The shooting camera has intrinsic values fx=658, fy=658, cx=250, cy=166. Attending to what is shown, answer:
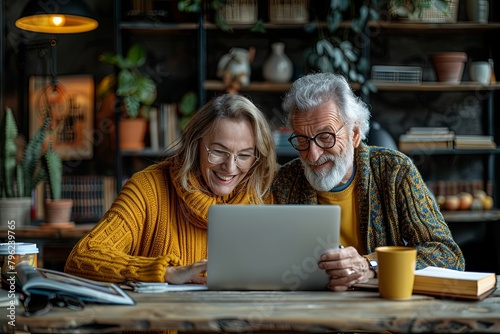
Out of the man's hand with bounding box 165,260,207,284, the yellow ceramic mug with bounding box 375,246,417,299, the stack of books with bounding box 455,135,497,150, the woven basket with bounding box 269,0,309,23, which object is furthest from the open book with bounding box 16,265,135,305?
the stack of books with bounding box 455,135,497,150

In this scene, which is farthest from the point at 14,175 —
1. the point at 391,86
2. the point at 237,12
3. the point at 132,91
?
the point at 391,86

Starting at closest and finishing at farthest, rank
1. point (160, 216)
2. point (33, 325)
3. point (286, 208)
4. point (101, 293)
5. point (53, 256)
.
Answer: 1. point (33, 325)
2. point (101, 293)
3. point (286, 208)
4. point (160, 216)
5. point (53, 256)

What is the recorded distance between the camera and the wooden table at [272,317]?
131cm

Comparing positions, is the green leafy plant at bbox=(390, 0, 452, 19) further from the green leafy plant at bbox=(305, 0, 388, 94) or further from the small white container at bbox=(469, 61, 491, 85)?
the small white container at bbox=(469, 61, 491, 85)

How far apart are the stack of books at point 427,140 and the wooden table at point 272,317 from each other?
2835 millimetres

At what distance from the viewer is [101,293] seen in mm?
1441

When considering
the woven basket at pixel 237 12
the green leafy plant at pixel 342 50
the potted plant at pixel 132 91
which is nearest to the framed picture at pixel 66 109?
the potted plant at pixel 132 91

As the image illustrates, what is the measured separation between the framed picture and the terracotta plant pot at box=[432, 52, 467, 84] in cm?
228

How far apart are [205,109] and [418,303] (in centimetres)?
101

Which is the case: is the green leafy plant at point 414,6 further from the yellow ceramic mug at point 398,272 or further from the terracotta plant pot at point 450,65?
the yellow ceramic mug at point 398,272

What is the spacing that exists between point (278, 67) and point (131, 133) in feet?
3.34

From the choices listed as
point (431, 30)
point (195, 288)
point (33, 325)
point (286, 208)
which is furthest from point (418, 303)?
point (431, 30)

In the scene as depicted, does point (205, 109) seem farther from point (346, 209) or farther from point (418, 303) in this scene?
point (418, 303)

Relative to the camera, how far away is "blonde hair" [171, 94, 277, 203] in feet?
6.98
